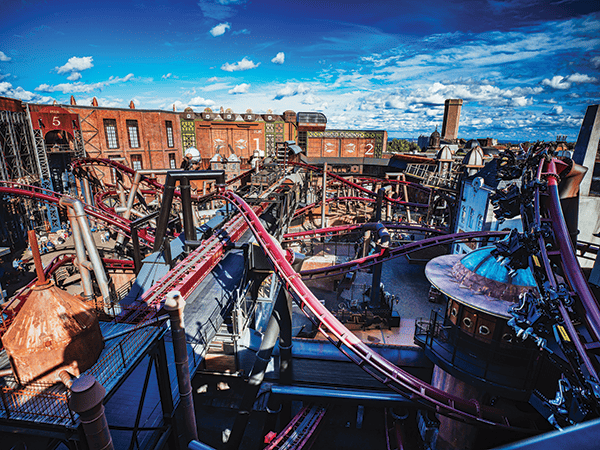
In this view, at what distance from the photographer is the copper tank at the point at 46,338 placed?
508 centimetres

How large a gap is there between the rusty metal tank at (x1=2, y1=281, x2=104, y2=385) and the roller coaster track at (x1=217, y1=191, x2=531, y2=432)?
4527 millimetres

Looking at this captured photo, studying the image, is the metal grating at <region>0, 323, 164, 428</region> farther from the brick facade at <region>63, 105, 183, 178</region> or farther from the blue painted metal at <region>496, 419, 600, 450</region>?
the brick facade at <region>63, 105, 183, 178</region>

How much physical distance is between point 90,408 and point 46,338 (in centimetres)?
197

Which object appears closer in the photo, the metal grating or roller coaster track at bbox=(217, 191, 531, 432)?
the metal grating

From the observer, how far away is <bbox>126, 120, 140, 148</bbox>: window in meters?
37.2

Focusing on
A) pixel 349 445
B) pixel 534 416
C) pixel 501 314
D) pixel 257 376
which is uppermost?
pixel 501 314

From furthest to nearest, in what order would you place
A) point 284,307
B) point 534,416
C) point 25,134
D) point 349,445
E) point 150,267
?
point 25,134 → point 150,267 → point 349,445 → point 284,307 → point 534,416

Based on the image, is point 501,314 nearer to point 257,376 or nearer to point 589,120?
point 257,376

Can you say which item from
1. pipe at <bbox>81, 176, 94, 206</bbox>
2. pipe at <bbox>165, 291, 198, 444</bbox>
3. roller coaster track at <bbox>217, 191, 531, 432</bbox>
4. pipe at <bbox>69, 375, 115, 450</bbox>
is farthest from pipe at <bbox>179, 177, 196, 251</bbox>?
pipe at <bbox>81, 176, 94, 206</bbox>

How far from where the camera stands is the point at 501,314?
7.40 metres

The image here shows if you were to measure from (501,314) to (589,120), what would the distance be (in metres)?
13.1

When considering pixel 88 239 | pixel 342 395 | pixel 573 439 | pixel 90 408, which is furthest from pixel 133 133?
pixel 573 439

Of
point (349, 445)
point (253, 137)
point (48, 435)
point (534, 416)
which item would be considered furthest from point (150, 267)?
point (253, 137)

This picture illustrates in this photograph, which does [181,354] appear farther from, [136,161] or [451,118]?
[451,118]
